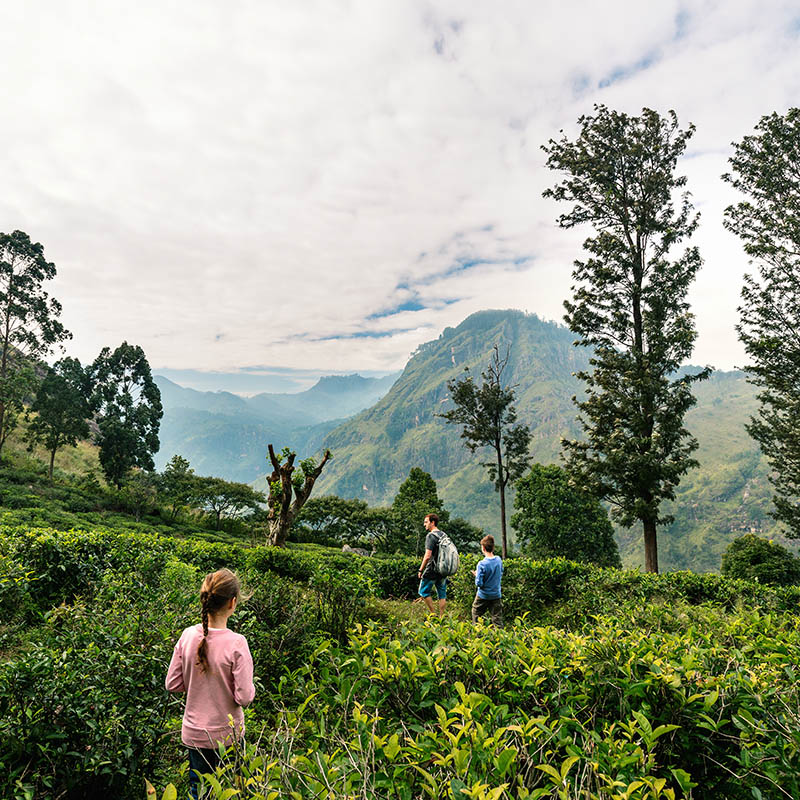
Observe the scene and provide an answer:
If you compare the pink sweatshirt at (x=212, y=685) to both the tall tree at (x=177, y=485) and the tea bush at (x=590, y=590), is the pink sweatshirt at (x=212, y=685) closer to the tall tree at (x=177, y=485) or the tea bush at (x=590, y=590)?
the tea bush at (x=590, y=590)

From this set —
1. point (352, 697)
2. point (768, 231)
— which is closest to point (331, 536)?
point (768, 231)

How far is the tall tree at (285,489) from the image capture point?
41.7ft

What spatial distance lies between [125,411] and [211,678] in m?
39.2

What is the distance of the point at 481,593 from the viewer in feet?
24.6

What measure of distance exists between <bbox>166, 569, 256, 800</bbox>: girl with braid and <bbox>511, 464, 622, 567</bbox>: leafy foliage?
109 ft

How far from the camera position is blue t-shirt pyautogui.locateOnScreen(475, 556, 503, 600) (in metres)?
7.33

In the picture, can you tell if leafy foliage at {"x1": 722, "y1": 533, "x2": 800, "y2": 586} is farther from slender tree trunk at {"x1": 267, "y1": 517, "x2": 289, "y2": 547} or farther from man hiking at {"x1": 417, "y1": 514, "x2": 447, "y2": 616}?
slender tree trunk at {"x1": 267, "y1": 517, "x2": 289, "y2": 547}

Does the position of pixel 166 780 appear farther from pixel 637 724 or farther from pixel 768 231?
pixel 768 231

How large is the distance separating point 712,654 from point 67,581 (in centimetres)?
883

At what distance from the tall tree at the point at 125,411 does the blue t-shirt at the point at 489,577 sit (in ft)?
108

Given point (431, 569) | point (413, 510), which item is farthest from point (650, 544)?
point (413, 510)

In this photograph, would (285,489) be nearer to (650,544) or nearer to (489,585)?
(489,585)

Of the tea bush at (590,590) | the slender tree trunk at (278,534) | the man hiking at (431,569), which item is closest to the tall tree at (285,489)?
the slender tree trunk at (278,534)

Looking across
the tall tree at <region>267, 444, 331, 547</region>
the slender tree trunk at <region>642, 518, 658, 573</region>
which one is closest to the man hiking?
the tall tree at <region>267, 444, 331, 547</region>
